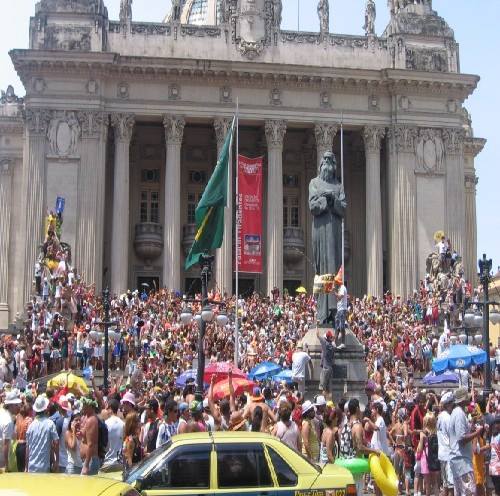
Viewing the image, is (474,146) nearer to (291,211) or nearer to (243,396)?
(291,211)

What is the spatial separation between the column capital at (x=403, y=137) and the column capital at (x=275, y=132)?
6428mm

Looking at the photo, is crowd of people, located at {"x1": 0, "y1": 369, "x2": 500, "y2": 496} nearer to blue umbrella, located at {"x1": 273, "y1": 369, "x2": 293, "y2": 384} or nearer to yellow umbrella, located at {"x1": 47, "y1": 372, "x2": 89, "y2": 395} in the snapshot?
yellow umbrella, located at {"x1": 47, "y1": 372, "x2": 89, "y2": 395}

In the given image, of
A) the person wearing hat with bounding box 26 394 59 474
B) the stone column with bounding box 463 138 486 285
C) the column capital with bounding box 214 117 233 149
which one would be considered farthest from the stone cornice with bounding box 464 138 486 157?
the person wearing hat with bounding box 26 394 59 474

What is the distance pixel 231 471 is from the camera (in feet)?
30.7

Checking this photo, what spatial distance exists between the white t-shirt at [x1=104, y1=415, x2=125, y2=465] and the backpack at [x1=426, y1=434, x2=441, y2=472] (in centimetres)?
517

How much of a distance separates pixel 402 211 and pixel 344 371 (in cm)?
3186

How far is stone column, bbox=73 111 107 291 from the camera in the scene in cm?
4656

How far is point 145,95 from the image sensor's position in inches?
1950

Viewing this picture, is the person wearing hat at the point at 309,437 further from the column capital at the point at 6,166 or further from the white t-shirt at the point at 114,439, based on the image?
the column capital at the point at 6,166

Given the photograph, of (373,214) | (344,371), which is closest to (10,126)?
(373,214)

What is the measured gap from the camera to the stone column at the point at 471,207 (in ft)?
184

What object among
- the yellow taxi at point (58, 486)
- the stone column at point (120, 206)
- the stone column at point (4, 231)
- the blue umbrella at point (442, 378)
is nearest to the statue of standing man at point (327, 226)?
the blue umbrella at point (442, 378)

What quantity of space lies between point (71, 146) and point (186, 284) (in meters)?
11.0

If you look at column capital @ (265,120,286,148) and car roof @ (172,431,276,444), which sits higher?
column capital @ (265,120,286,148)
